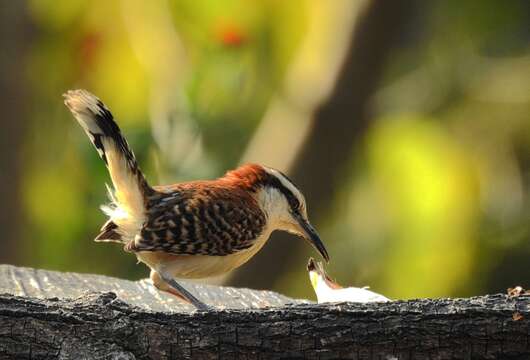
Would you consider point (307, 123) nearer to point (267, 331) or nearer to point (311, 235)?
point (311, 235)

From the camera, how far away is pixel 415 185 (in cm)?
1037

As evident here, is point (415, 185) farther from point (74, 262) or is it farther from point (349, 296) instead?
point (349, 296)

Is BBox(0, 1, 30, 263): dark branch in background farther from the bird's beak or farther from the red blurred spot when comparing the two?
the bird's beak

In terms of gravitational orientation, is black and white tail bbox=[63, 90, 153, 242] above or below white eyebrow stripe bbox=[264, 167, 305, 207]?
below

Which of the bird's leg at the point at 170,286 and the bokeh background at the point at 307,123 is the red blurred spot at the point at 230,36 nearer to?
the bokeh background at the point at 307,123

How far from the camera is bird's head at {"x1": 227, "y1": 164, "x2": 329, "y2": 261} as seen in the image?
5.88 meters

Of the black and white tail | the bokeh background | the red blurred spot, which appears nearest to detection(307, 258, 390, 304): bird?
the black and white tail

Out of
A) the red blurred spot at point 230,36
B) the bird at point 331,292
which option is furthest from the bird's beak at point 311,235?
the red blurred spot at point 230,36

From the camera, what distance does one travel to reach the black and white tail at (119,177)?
496 centimetres

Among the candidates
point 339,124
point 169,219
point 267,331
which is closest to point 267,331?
point 267,331

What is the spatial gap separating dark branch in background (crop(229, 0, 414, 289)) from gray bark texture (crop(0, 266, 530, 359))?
19.2ft

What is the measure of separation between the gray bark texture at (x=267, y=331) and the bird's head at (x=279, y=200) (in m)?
2.47

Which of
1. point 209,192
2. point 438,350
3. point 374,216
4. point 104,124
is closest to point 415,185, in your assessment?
point 374,216

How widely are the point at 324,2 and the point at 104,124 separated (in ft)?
19.6
